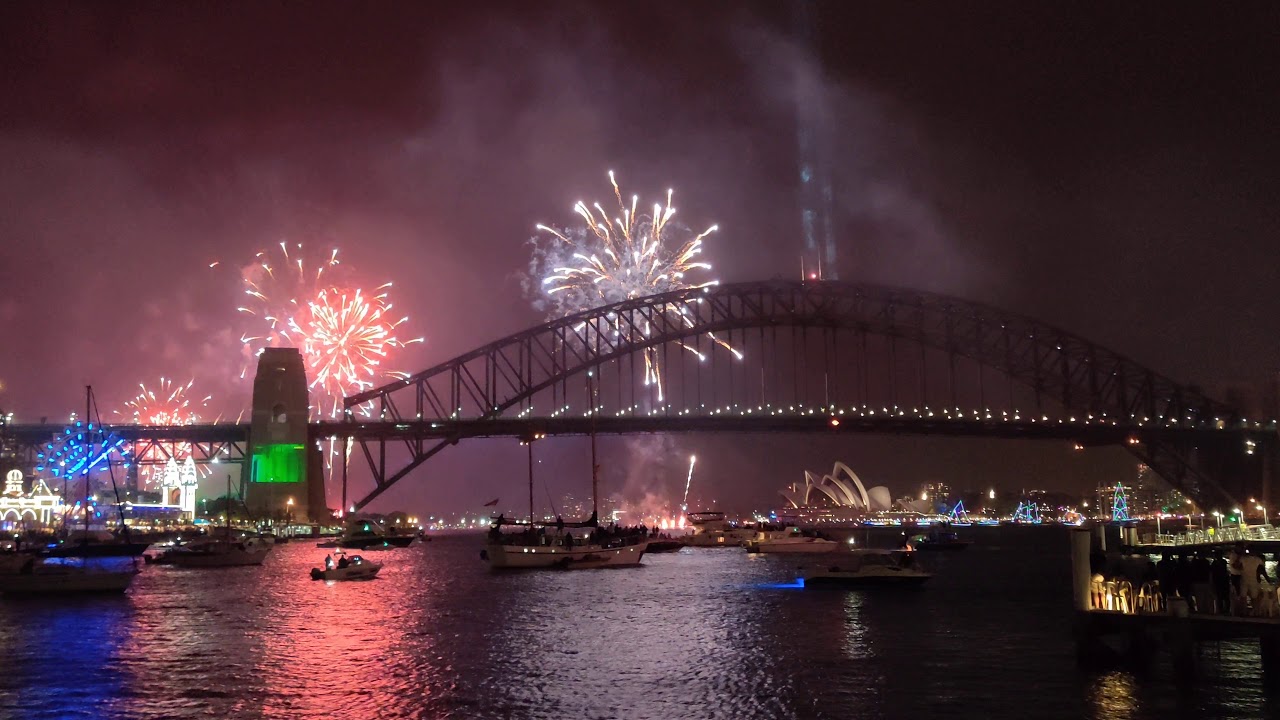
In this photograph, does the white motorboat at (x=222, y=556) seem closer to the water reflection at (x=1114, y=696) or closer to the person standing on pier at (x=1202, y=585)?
the water reflection at (x=1114, y=696)

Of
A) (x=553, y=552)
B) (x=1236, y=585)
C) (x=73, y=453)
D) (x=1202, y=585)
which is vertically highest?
(x=73, y=453)

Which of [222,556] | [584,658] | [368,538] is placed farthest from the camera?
[368,538]

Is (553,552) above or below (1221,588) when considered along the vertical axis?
below

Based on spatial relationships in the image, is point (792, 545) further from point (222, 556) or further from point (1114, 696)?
point (1114, 696)

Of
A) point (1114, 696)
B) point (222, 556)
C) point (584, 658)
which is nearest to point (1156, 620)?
point (1114, 696)

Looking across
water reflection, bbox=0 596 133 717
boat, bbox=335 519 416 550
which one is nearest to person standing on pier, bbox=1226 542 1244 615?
water reflection, bbox=0 596 133 717

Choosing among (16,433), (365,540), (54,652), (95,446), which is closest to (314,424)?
(365,540)

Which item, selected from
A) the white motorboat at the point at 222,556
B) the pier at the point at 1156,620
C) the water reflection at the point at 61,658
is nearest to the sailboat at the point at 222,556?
the white motorboat at the point at 222,556

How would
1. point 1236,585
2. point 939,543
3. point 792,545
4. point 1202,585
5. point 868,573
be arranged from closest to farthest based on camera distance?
point 1202,585, point 1236,585, point 868,573, point 792,545, point 939,543
